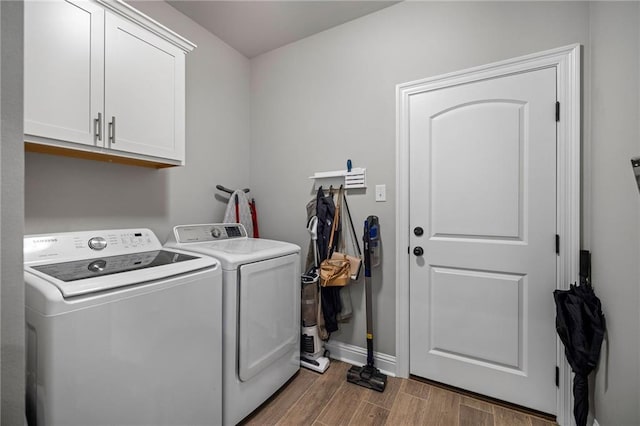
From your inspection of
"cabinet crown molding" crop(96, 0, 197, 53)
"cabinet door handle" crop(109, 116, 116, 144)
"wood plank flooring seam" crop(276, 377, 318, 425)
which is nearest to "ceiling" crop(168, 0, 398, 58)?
"cabinet crown molding" crop(96, 0, 197, 53)

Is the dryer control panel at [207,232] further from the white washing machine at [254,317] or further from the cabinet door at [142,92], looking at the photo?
the cabinet door at [142,92]

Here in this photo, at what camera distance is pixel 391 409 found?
1.65 meters

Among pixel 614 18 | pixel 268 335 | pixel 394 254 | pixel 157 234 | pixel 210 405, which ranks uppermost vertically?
pixel 614 18

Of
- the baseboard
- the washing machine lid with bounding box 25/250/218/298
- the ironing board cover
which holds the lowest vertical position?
the baseboard

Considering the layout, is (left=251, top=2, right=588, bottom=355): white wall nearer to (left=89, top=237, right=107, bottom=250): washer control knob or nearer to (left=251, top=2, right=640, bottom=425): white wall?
(left=251, top=2, right=640, bottom=425): white wall

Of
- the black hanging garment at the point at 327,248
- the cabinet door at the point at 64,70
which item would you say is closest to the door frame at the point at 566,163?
the black hanging garment at the point at 327,248

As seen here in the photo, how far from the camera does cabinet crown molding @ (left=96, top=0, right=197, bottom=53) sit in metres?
1.39

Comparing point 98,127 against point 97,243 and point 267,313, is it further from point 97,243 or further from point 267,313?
point 267,313

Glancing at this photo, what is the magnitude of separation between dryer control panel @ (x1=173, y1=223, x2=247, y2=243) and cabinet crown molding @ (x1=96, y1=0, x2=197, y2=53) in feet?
3.94

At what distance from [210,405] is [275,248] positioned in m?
0.89

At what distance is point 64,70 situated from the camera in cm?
124

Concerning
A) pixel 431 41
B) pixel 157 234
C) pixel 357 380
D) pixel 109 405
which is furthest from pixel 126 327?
pixel 431 41

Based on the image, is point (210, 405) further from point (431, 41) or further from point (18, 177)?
point (431, 41)

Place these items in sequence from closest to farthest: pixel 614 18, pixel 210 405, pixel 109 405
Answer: pixel 109 405, pixel 614 18, pixel 210 405
